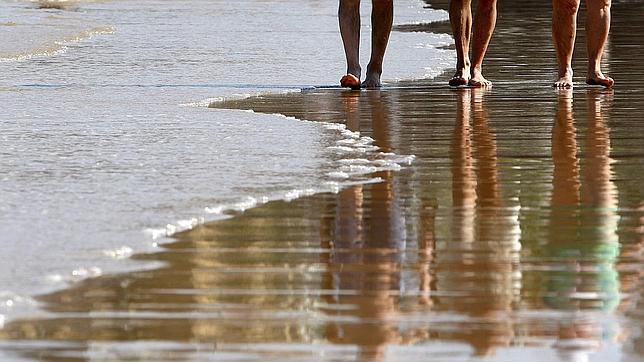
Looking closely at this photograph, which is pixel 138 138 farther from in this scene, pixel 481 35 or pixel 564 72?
pixel 564 72

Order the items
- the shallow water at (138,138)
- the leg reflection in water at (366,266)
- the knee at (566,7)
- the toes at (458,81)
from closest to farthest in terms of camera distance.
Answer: the leg reflection in water at (366,266), the shallow water at (138,138), the knee at (566,7), the toes at (458,81)

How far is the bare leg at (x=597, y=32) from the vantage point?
1055 cm

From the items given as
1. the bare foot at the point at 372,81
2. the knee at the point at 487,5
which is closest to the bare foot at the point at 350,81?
the bare foot at the point at 372,81

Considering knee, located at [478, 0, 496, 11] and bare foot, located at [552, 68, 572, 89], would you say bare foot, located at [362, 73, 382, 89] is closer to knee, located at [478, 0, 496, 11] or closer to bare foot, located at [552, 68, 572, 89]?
knee, located at [478, 0, 496, 11]

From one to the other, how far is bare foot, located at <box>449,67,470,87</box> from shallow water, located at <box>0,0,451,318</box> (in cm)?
94

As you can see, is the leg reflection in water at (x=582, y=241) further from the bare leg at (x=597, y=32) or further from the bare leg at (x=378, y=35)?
the bare leg at (x=378, y=35)

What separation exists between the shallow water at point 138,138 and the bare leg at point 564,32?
61.4 inches

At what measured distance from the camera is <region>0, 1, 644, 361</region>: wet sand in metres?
3.59

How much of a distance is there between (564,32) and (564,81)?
1.07 feet

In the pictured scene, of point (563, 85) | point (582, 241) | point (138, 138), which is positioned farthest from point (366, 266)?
point (563, 85)

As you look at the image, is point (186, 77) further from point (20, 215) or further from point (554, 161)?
point (20, 215)

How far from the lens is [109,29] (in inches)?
709

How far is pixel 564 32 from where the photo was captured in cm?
1062

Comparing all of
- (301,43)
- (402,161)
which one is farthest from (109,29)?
(402,161)
